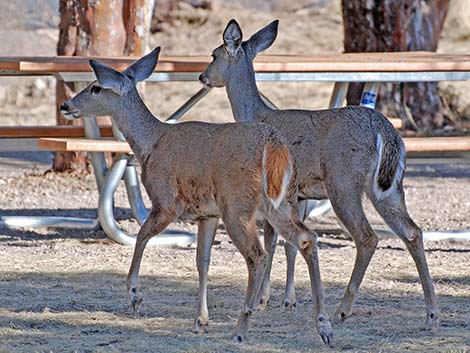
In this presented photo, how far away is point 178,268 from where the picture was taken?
7945 millimetres

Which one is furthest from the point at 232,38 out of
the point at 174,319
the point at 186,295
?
the point at 174,319

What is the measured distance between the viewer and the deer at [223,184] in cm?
575

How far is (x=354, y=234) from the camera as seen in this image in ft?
21.1

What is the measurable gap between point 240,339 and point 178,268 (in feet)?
7.38

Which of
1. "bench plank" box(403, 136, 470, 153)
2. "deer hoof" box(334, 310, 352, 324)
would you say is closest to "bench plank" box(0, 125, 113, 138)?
"bench plank" box(403, 136, 470, 153)

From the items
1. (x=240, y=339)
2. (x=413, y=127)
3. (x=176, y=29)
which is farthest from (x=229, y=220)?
(x=176, y=29)

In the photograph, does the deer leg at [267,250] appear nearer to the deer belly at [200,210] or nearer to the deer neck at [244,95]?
the deer belly at [200,210]

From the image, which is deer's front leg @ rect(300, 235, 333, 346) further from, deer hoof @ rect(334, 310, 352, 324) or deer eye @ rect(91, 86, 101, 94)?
deer eye @ rect(91, 86, 101, 94)

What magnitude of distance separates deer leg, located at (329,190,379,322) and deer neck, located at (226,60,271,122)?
115cm

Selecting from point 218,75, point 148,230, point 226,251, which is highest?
point 218,75

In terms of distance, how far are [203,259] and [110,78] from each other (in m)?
1.18

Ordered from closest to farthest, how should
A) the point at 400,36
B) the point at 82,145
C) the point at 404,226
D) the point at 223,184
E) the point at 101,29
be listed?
the point at 223,184 → the point at 404,226 → the point at 82,145 → the point at 101,29 → the point at 400,36

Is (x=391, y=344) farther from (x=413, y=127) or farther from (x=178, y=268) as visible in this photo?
(x=413, y=127)

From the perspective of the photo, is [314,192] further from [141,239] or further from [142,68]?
[142,68]
